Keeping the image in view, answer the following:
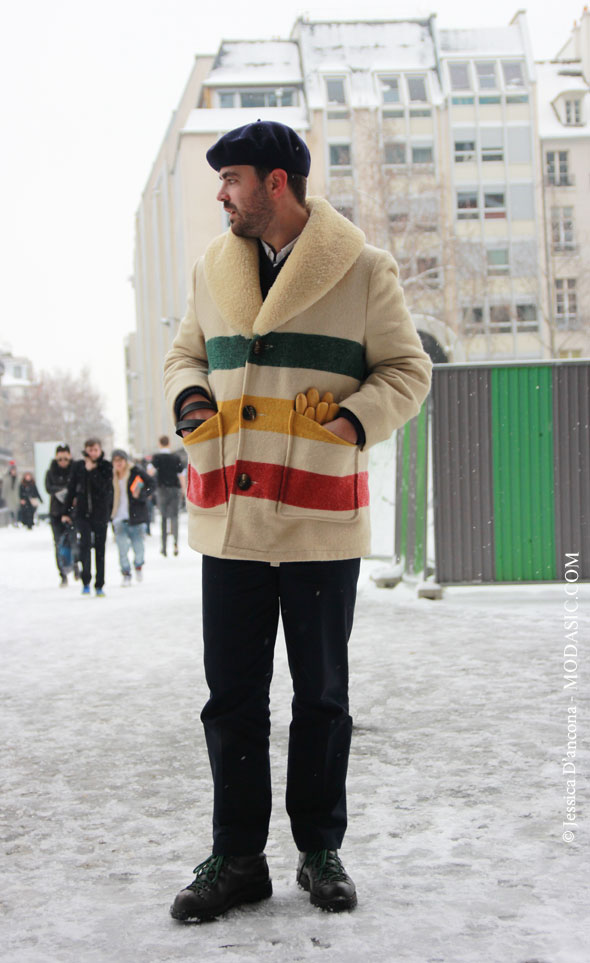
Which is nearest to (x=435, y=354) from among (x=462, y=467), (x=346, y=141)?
(x=346, y=141)

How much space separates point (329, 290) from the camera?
10.1 ft

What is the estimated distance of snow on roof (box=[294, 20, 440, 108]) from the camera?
4712 cm

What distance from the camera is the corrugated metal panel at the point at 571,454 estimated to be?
9.46m

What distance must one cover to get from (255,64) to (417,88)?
703 centimetres

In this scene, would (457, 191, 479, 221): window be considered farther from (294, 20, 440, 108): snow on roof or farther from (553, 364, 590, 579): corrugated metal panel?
(553, 364, 590, 579): corrugated metal panel

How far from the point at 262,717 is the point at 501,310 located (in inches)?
1783

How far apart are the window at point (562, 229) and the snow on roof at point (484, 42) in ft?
22.2

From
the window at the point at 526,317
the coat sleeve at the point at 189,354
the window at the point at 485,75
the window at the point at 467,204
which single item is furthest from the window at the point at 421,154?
the coat sleeve at the point at 189,354

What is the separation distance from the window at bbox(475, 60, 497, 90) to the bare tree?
45053mm

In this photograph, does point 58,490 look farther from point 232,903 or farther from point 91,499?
point 232,903

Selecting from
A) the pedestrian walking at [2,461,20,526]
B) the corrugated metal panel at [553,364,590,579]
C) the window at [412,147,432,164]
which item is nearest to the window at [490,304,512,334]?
the window at [412,147,432,164]

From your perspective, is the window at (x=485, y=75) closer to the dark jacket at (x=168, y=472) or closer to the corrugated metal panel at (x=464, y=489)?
the dark jacket at (x=168, y=472)

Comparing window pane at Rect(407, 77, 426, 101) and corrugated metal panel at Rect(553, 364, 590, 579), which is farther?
window pane at Rect(407, 77, 426, 101)

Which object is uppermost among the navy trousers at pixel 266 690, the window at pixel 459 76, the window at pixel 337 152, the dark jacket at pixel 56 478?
the window at pixel 459 76
